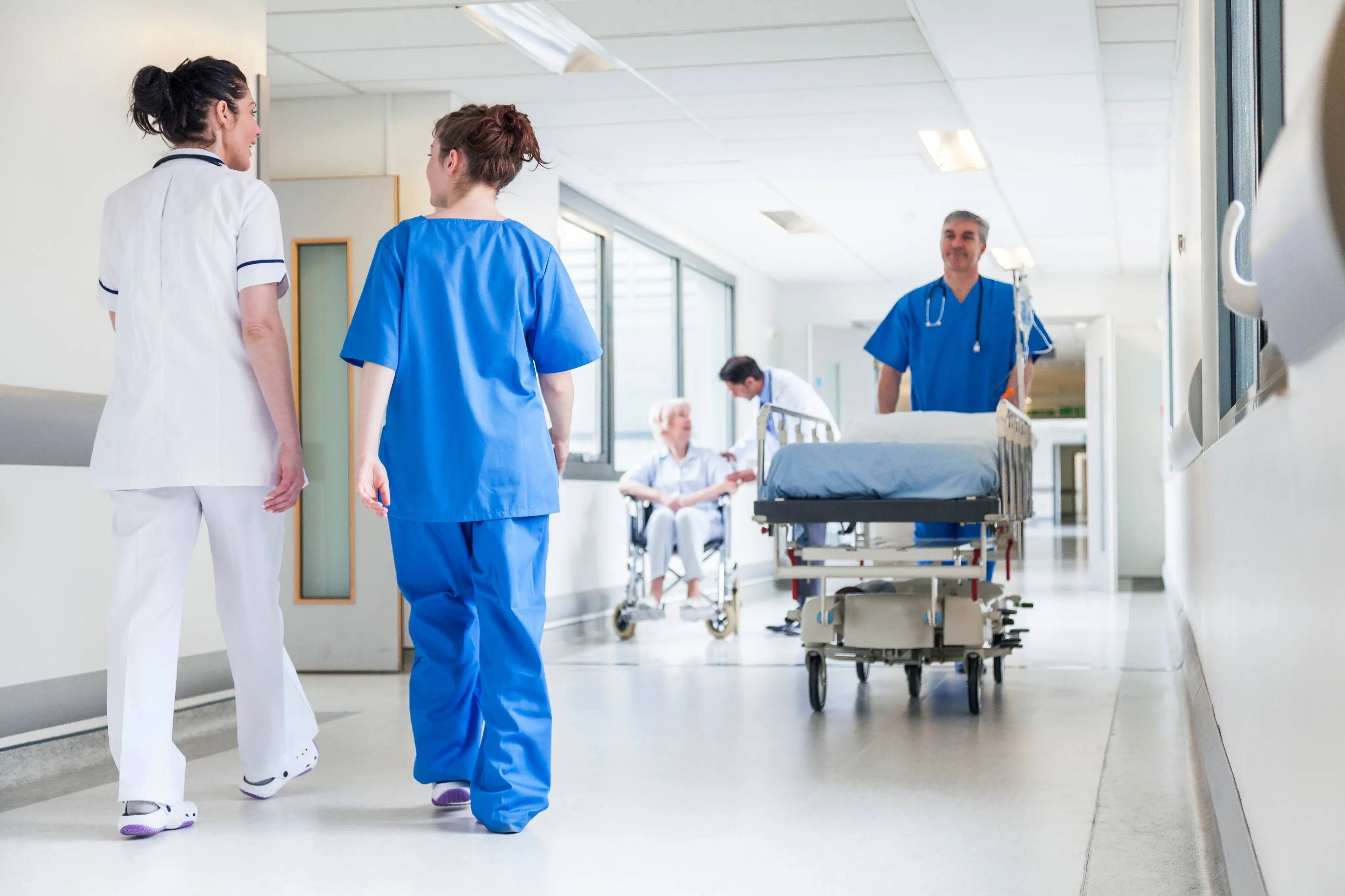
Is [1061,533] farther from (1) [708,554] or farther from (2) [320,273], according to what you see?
(2) [320,273]

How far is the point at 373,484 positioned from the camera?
8.03ft

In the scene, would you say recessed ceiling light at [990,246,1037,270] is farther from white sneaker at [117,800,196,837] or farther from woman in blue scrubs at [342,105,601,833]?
white sneaker at [117,800,196,837]

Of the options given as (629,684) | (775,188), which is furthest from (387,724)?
(775,188)

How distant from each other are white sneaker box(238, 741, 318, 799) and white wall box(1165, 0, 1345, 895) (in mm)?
1844

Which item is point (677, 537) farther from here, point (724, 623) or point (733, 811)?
point (733, 811)

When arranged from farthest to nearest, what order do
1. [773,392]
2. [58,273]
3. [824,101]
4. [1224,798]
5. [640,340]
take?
[640,340]
[773,392]
[824,101]
[58,273]
[1224,798]

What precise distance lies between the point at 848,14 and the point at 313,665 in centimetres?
323

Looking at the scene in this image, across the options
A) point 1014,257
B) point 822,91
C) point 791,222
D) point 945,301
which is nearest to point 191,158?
point 945,301

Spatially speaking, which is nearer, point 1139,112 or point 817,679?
point 817,679

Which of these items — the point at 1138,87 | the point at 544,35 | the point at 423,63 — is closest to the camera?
the point at 544,35

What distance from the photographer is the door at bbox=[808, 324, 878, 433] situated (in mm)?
10031

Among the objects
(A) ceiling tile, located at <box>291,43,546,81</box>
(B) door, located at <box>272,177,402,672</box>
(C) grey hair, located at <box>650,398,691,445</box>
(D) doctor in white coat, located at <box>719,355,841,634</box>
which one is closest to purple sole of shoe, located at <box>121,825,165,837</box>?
(B) door, located at <box>272,177,402,672</box>

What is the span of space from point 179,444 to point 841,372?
7986 millimetres

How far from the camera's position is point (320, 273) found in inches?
213
